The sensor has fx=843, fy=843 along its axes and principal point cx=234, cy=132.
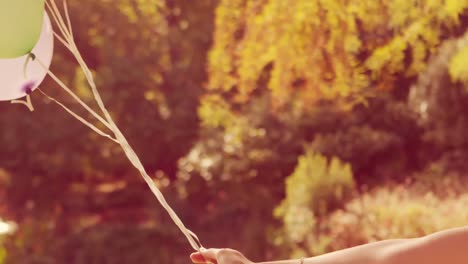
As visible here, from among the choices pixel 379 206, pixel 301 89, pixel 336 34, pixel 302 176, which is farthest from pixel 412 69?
pixel 301 89

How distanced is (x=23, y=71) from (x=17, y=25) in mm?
168

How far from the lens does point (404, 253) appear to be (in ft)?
5.93

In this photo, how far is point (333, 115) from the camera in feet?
27.7

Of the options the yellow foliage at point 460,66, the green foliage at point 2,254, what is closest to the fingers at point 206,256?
the yellow foliage at point 460,66

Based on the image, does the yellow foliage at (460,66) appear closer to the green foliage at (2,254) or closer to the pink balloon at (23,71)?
the green foliage at (2,254)

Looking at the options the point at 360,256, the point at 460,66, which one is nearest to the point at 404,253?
the point at 360,256

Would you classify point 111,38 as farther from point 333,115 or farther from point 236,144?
point 333,115

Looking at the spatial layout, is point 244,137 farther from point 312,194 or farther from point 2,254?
point 2,254

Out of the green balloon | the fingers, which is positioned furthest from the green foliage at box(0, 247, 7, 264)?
the fingers

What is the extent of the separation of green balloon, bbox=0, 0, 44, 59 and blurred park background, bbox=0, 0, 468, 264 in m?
2.42

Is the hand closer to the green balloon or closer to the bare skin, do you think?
the bare skin

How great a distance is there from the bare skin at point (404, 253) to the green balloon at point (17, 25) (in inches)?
41.6

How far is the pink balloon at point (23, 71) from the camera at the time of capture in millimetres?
2688

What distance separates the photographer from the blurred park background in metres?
5.49
